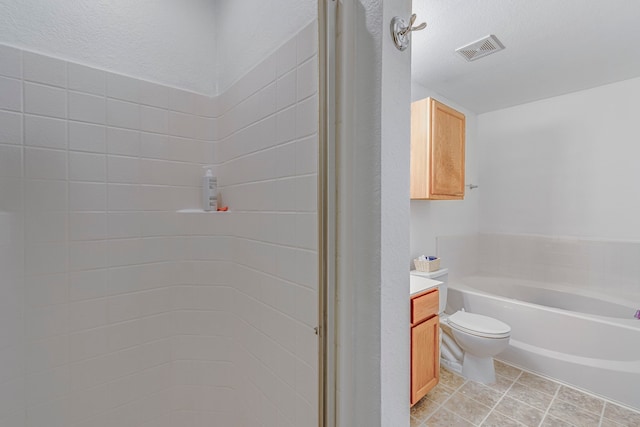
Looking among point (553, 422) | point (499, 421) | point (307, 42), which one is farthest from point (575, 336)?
point (307, 42)

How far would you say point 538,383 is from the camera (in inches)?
75.7

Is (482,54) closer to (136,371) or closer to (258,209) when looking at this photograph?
(258,209)

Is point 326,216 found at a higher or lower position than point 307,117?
lower

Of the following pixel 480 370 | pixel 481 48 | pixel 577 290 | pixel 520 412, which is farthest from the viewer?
pixel 577 290

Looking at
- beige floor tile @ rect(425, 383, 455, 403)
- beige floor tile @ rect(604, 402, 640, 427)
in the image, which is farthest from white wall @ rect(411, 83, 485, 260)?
beige floor tile @ rect(604, 402, 640, 427)

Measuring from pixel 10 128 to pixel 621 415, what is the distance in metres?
3.24

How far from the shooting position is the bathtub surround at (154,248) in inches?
33.8

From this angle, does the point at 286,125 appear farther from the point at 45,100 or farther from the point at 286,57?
the point at 45,100

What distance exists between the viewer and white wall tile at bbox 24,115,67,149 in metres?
0.92

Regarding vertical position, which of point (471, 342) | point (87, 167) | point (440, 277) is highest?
point (87, 167)

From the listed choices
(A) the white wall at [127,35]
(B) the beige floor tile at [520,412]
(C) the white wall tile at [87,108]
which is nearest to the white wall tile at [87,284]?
(C) the white wall tile at [87,108]

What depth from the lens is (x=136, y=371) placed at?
1102 millimetres

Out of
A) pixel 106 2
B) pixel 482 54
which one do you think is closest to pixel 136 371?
pixel 106 2

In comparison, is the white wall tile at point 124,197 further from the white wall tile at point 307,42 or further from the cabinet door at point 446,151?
the cabinet door at point 446,151
